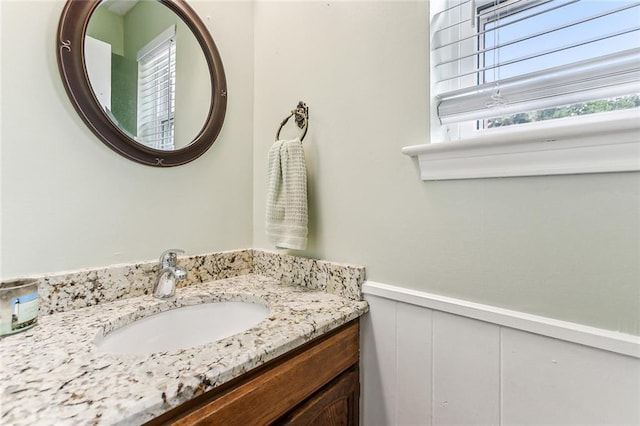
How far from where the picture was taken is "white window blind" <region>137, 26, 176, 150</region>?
2.85 feet

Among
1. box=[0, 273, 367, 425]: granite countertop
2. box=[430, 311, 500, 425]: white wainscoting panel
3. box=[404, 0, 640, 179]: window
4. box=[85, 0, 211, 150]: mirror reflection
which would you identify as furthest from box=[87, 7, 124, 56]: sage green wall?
box=[430, 311, 500, 425]: white wainscoting panel

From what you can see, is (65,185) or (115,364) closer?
(115,364)

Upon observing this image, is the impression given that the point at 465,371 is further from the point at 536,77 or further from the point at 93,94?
the point at 93,94

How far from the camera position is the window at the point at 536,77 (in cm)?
53

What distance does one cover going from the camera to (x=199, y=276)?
0.98 m

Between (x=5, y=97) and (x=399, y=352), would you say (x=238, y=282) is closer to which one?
(x=399, y=352)

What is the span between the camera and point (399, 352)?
0.76 metres

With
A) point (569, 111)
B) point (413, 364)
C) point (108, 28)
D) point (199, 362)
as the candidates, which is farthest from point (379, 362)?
point (108, 28)

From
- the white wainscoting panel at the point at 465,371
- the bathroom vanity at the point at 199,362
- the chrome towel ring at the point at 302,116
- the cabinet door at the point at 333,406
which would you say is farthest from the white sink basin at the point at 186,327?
the chrome towel ring at the point at 302,116

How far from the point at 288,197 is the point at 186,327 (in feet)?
1.53

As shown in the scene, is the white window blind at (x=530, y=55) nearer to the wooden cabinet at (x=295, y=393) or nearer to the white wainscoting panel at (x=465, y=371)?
the white wainscoting panel at (x=465, y=371)

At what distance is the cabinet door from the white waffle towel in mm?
368

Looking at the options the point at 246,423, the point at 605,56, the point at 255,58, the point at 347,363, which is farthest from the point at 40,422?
the point at 255,58

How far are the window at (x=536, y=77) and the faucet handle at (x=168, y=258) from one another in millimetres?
709
